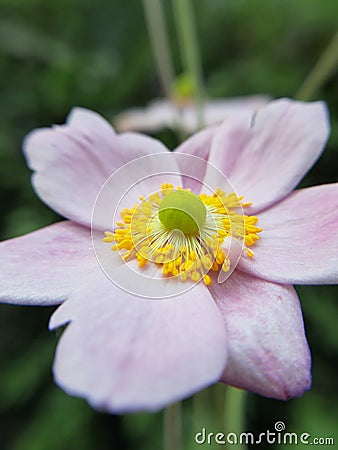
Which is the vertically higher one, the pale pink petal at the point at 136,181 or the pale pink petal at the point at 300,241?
the pale pink petal at the point at 136,181

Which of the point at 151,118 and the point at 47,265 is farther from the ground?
the point at 47,265

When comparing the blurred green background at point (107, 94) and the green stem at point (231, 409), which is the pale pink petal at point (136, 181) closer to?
the green stem at point (231, 409)

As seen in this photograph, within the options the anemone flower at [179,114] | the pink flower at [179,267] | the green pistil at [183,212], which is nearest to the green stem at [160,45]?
the anemone flower at [179,114]

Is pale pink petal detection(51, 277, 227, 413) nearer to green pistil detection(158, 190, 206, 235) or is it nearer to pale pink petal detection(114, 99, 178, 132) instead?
green pistil detection(158, 190, 206, 235)

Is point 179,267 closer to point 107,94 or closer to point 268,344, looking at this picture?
point 268,344

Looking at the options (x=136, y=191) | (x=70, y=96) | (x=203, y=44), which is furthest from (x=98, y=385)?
(x=203, y=44)

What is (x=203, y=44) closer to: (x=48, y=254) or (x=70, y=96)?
(x=70, y=96)

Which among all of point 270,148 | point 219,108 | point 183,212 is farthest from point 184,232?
point 219,108
